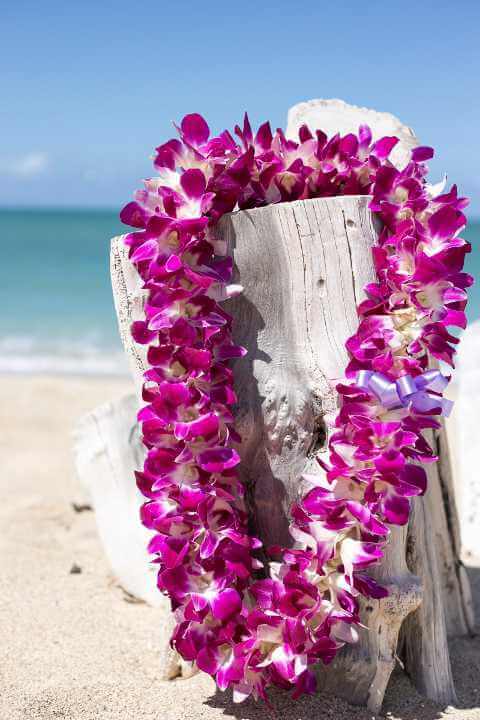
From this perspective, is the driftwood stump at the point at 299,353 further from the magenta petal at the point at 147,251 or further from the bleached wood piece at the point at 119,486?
the bleached wood piece at the point at 119,486

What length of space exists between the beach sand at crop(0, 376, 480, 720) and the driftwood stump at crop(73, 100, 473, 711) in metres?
0.35

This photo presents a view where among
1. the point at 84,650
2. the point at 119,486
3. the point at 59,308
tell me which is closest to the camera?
the point at 84,650

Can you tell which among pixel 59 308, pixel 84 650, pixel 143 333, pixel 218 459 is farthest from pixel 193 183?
pixel 59 308

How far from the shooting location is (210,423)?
7.51 ft

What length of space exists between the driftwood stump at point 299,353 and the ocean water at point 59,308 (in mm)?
9711

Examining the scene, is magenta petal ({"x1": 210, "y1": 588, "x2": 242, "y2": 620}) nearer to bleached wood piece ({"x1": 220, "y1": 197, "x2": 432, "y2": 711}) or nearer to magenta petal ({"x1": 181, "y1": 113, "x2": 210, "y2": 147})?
bleached wood piece ({"x1": 220, "y1": 197, "x2": 432, "y2": 711})

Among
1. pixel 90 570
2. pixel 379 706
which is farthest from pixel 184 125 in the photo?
Answer: pixel 90 570

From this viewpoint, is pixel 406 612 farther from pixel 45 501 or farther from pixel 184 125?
pixel 45 501

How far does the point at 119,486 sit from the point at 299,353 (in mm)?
1870

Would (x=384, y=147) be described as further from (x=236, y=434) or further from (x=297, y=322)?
(x=236, y=434)

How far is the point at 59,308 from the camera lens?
1975cm

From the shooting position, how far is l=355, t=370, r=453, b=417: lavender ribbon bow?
7.36 feet

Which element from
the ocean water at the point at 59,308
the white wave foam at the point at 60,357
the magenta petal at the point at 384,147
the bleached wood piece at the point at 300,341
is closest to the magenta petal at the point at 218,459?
the bleached wood piece at the point at 300,341

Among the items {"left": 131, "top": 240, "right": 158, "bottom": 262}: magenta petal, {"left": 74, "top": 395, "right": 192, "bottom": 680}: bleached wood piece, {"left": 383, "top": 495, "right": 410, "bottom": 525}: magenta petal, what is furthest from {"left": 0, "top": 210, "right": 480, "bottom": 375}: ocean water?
{"left": 383, "top": 495, "right": 410, "bottom": 525}: magenta petal
